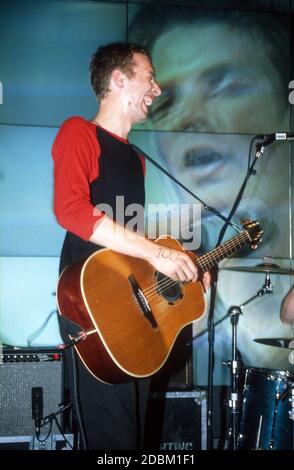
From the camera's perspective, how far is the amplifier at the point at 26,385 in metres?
2.69

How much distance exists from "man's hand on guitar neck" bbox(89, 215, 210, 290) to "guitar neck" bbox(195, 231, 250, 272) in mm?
336

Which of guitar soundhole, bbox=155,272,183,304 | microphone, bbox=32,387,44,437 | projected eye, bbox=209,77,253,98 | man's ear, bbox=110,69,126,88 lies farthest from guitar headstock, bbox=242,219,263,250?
projected eye, bbox=209,77,253,98

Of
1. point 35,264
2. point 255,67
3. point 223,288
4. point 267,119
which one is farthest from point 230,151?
→ point 35,264

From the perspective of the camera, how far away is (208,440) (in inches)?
112

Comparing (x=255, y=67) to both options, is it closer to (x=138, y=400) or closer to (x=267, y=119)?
(x=267, y=119)

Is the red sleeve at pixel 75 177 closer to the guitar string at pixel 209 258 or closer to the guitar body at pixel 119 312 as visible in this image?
the guitar body at pixel 119 312

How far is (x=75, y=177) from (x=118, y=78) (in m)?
0.57

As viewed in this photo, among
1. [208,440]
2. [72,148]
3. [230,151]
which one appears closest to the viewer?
[72,148]

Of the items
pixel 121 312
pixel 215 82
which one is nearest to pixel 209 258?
pixel 121 312

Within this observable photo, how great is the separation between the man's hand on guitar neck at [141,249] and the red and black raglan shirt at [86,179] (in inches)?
1.5

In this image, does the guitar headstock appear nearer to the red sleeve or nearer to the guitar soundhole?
the guitar soundhole

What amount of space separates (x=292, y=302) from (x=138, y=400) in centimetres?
112

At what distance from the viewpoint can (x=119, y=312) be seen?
1.82 meters

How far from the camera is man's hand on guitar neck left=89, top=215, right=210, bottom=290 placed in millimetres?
1745
